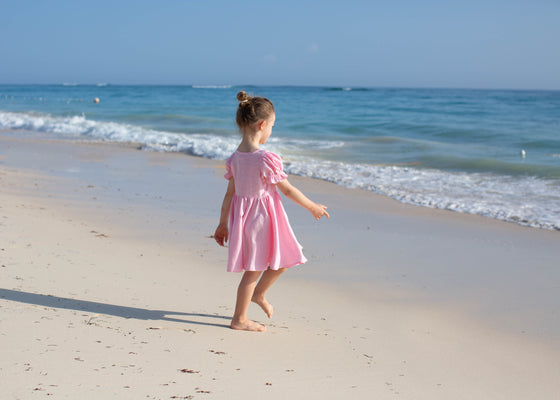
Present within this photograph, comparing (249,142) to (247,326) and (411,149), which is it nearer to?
(247,326)

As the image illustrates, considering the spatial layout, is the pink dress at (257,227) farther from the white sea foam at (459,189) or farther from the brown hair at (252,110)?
the white sea foam at (459,189)

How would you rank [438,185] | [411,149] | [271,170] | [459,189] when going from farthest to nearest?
[411,149] → [438,185] → [459,189] → [271,170]

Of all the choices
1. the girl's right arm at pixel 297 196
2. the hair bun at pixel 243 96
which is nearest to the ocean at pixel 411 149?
the girl's right arm at pixel 297 196

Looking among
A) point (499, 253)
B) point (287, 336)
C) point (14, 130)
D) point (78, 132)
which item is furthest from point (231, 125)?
point (287, 336)

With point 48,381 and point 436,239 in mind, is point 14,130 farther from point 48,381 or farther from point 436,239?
point 48,381

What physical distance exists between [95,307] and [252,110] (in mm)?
1458

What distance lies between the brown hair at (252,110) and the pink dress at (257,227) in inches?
7.1

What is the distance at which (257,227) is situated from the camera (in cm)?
314

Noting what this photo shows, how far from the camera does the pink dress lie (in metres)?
3.13

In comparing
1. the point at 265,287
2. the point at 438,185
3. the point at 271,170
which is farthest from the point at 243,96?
the point at 438,185

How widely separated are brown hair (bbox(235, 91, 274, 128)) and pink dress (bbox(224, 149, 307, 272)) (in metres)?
0.18

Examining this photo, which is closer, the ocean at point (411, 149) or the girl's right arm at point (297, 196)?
the girl's right arm at point (297, 196)

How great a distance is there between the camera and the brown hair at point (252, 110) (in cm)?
310

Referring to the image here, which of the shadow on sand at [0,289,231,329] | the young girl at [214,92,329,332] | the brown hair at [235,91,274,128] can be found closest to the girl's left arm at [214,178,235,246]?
the young girl at [214,92,329,332]
